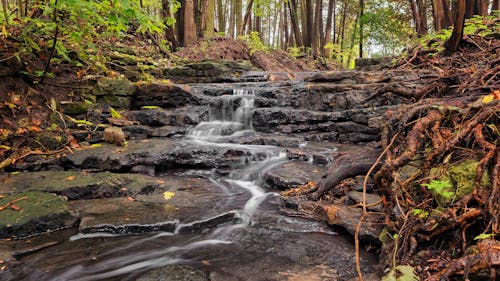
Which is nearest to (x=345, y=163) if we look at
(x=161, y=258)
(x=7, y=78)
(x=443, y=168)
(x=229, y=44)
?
(x=443, y=168)

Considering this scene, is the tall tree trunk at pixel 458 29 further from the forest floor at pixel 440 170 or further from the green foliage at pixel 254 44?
the green foliage at pixel 254 44

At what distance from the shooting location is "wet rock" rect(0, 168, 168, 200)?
191 inches

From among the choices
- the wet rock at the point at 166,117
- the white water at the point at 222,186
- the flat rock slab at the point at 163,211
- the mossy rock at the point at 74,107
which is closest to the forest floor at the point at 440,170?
the mossy rock at the point at 74,107

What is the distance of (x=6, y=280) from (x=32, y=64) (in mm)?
5642

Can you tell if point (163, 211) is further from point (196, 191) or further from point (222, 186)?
point (222, 186)

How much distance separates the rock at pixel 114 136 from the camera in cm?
661

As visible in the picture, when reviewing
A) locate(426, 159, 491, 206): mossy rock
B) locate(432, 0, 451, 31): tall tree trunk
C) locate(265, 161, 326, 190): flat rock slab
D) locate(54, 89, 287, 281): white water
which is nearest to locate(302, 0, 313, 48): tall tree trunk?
locate(432, 0, 451, 31): tall tree trunk

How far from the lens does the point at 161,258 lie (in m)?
3.51

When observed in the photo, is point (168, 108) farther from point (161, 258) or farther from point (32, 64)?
point (161, 258)

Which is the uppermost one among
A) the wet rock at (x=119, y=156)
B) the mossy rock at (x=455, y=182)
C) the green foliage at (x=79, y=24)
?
the green foliage at (x=79, y=24)

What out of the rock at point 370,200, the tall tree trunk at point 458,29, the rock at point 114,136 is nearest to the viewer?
the rock at point 370,200

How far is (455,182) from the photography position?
2795 mm

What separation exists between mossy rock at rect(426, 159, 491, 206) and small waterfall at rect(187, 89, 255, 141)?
5907mm

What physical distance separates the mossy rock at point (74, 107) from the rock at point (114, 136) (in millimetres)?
1171
